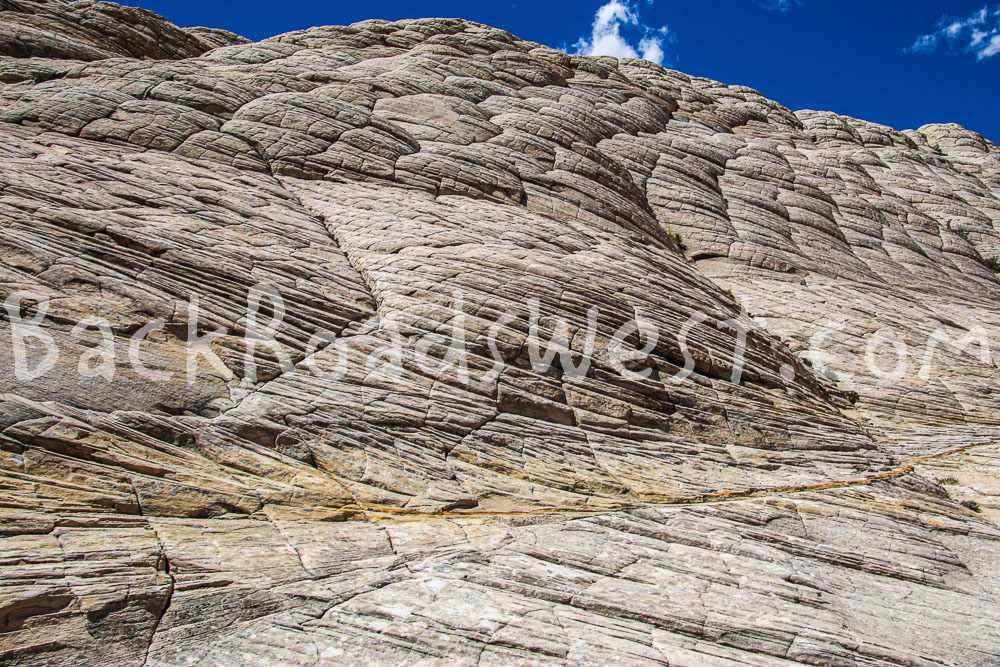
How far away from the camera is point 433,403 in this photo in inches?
580

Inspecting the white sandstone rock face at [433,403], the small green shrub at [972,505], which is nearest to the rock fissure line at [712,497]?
the white sandstone rock face at [433,403]

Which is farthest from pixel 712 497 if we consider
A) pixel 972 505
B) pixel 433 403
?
pixel 972 505

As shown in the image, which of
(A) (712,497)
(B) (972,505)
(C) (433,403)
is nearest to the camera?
(A) (712,497)

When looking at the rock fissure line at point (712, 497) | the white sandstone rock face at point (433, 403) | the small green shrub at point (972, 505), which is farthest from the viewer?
the small green shrub at point (972, 505)

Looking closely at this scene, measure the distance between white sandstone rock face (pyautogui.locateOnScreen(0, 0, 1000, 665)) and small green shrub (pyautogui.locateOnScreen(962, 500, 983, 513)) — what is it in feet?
1.02

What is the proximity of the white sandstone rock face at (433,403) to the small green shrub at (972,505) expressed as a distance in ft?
1.02

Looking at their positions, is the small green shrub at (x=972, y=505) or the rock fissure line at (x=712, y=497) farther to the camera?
the small green shrub at (x=972, y=505)

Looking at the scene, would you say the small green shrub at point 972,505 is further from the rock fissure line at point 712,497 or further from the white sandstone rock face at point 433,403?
the rock fissure line at point 712,497

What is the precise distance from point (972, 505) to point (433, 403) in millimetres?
14655

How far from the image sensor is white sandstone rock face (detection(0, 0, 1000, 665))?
9.34m

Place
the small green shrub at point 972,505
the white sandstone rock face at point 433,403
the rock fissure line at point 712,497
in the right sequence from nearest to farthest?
the white sandstone rock face at point 433,403, the rock fissure line at point 712,497, the small green shrub at point 972,505

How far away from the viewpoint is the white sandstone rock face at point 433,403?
934 centimetres

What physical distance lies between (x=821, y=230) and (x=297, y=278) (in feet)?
103

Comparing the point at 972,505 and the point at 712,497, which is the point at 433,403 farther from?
the point at 972,505
